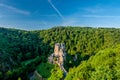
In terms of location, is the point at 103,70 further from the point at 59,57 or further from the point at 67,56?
the point at 67,56

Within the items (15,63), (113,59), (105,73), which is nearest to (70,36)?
(15,63)

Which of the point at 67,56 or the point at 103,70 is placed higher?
the point at 103,70

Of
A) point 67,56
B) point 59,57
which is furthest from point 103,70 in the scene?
point 67,56

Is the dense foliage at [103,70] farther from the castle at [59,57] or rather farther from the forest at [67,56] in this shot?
the castle at [59,57]

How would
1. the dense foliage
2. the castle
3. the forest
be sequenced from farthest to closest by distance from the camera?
1. the castle
2. the forest
3. the dense foliage

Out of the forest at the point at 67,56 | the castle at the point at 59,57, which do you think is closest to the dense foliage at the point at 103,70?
the forest at the point at 67,56

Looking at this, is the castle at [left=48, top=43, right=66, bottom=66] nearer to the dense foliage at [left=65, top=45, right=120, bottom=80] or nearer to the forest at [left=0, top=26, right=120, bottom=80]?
the forest at [left=0, top=26, right=120, bottom=80]

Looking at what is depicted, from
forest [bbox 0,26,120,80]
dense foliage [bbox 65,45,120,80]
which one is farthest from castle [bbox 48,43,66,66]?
dense foliage [bbox 65,45,120,80]

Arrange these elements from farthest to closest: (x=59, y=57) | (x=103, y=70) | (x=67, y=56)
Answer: (x=67, y=56)
(x=59, y=57)
(x=103, y=70)

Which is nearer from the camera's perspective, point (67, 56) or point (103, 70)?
point (103, 70)
